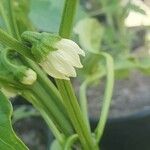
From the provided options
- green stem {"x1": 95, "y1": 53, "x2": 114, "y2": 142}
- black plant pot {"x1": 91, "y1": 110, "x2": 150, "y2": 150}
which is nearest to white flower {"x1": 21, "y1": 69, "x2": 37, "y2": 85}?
green stem {"x1": 95, "y1": 53, "x2": 114, "y2": 142}

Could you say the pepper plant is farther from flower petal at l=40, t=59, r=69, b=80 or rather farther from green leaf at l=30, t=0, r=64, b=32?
green leaf at l=30, t=0, r=64, b=32

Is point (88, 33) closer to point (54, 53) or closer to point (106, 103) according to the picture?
point (106, 103)

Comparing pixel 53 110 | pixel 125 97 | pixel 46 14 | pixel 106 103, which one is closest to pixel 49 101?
pixel 53 110

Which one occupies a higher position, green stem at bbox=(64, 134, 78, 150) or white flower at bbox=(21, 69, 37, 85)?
white flower at bbox=(21, 69, 37, 85)

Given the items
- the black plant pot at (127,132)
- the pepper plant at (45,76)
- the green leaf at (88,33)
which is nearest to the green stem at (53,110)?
the pepper plant at (45,76)

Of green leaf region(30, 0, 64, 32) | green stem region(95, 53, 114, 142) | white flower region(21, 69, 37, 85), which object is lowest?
green stem region(95, 53, 114, 142)
